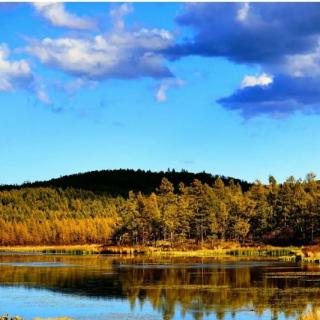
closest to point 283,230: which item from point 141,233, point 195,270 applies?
point 141,233

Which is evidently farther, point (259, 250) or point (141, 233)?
point (141, 233)

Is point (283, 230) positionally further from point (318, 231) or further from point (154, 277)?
point (154, 277)

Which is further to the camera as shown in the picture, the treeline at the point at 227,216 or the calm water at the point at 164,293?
the treeline at the point at 227,216

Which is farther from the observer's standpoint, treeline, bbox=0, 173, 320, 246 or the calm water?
treeline, bbox=0, 173, 320, 246

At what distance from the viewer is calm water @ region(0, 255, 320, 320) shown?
153ft

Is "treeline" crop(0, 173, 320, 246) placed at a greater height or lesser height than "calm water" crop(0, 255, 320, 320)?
greater

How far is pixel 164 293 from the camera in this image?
57.9m

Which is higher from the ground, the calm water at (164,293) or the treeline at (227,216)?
the treeline at (227,216)

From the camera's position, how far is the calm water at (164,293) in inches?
1842

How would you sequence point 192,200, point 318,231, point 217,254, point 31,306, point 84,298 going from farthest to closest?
1. point 192,200
2. point 318,231
3. point 217,254
4. point 84,298
5. point 31,306

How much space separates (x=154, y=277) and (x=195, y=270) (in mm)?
10646

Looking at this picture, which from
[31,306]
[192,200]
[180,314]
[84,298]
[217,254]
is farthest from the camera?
[192,200]

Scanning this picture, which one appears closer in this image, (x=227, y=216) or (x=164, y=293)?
(x=164, y=293)

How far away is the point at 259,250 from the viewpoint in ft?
426
